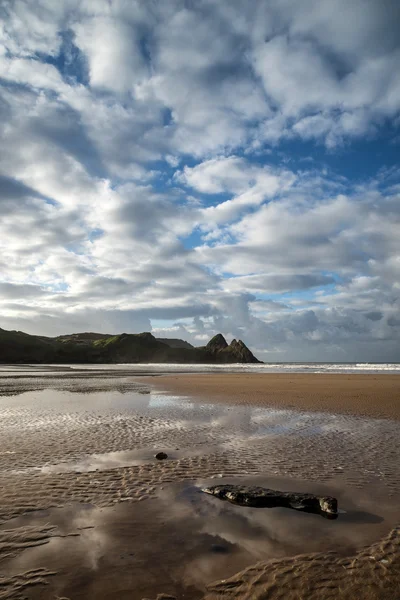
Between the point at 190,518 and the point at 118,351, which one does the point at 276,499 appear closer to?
the point at 190,518

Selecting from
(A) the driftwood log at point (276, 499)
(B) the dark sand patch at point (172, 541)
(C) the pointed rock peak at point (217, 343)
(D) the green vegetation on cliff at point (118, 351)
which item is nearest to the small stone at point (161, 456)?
(B) the dark sand patch at point (172, 541)

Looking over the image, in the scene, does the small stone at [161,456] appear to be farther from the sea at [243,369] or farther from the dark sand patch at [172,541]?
the sea at [243,369]

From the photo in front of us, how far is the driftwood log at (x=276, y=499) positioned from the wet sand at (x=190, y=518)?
0.59ft

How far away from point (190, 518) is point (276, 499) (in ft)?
5.22

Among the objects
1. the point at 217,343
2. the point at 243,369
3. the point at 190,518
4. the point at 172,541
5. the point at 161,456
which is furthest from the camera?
the point at 217,343

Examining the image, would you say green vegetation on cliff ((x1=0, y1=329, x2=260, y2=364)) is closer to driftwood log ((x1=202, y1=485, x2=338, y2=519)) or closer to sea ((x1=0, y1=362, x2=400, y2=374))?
sea ((x1=0, y1=362, x2=400, y2=374))

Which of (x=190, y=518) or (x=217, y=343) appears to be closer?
(x=190, y=518)

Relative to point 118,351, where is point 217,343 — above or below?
above

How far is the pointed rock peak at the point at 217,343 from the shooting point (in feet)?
558

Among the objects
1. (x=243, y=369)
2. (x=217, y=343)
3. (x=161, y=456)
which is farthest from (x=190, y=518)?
(x=217, y=343)

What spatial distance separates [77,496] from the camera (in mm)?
6684

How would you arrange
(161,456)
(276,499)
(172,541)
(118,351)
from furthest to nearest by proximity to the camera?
(118,351)
(161,456)
(276,499)
(172,541)

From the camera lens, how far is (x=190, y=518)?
581cm

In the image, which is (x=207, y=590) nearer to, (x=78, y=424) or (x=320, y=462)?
(x=320, y=462)
